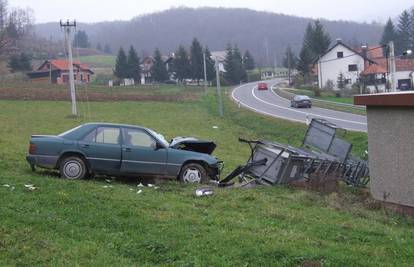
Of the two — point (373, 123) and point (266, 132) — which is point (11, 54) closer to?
point (266, 132)

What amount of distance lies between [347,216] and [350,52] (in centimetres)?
8419

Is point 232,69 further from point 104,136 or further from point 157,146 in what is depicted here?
point 104,136

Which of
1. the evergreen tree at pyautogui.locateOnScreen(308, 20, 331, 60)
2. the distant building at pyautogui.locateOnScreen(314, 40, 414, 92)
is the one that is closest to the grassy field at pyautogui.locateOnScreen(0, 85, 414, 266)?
the distant building at pyautogui.locateOnScreen(314, 40, 414, 92)

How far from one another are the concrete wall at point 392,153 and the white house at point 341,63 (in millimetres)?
80266

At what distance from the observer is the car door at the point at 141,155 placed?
11.9 m

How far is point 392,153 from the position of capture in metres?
9.84

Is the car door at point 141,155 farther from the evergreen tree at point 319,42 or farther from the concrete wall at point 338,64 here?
the evergreen tree at point 319,42

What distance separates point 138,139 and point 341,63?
8133cm

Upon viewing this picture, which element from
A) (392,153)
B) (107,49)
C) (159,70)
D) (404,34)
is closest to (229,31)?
(107,49)

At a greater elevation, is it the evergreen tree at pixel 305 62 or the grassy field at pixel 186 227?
the evergreen tree at pixel 305 62

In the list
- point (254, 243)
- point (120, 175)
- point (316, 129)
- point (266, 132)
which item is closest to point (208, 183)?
Result: point (120, 175)

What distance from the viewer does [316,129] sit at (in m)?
14.4

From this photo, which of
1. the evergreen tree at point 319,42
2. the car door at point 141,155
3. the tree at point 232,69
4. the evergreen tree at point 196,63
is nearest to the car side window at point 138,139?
the car door at point 141,155

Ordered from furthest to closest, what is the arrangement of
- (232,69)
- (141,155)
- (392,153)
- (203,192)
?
(232,69) → (141,155) → (203,192) → (392,153)
